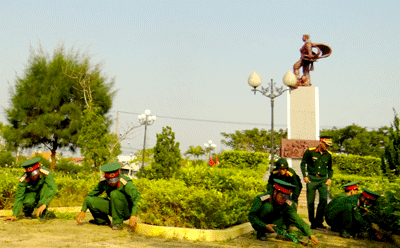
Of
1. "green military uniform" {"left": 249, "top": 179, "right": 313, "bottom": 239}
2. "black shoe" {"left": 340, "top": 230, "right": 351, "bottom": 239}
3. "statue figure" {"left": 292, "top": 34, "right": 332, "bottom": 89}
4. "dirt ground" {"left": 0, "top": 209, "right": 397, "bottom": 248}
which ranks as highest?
"statue figure" {"left": 292, "top": 34, "right": 332, "bottom": 89}

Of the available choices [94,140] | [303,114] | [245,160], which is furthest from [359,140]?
[94,140]

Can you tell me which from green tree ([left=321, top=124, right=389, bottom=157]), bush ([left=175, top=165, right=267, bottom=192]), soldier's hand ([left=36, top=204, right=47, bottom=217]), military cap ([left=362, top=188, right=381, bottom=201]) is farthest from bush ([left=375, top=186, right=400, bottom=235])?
green tree ([left=321, top=124, right=389, bottom=157])

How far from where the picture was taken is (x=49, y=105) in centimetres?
2430

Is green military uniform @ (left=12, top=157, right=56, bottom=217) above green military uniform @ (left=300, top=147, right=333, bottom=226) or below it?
below

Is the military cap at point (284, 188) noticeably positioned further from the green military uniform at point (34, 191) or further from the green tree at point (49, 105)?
the green tree at point (49, 105)

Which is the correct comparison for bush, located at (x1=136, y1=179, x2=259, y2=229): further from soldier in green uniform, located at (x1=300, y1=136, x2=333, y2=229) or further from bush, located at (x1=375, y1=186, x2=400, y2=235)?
bush, located at (x1=375, y1=186, x2=400, y2=235)

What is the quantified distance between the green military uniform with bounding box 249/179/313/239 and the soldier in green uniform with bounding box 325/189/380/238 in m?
1.10

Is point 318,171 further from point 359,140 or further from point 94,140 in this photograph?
point 359,140

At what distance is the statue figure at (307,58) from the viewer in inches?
931

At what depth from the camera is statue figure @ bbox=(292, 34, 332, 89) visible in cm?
2366

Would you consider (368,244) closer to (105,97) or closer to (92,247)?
(92,247)

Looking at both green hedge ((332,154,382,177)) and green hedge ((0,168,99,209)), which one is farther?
green hedge ((332,154,382,177))

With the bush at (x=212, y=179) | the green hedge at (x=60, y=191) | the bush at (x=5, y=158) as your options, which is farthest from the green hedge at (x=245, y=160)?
the bush at (x=5, y=158)

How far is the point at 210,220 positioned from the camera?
222 inches
